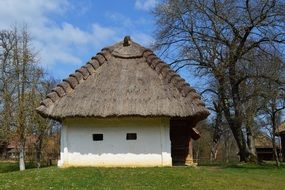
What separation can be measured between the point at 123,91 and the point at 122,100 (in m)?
0.72

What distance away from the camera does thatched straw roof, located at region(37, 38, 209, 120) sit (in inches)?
813

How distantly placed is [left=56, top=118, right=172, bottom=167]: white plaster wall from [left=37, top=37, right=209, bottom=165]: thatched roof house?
A: 5cm

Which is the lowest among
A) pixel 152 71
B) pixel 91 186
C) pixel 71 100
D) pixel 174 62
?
pixel 91 186

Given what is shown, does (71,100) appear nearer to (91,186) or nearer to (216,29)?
(91,186)

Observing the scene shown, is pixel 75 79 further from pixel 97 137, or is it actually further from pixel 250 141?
pixel 250 141

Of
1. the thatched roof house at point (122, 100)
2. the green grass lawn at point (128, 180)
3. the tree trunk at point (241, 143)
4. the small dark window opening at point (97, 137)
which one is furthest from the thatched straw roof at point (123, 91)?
the tree trunk at point (241, 143)

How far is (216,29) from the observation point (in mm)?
31688

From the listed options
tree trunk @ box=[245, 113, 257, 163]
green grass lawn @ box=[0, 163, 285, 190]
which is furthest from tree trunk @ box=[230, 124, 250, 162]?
green grass lawn @ box=[0, 163, 285, 190]

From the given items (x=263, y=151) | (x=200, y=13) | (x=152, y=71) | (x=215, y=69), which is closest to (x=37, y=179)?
(x=152, y=71)

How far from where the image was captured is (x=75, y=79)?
22.5 m

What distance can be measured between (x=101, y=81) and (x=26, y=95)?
14.8 meters

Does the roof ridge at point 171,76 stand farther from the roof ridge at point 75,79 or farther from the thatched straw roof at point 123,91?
the roof ridge at point 75,79

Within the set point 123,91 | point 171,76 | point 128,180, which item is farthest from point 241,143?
point 128,180

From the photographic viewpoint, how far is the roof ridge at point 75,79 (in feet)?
69.8
